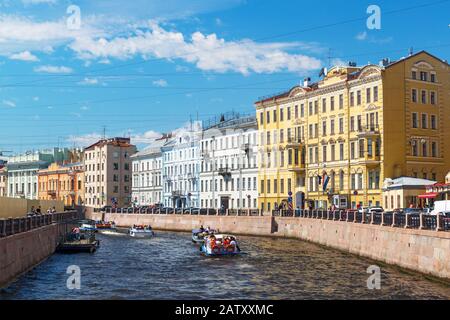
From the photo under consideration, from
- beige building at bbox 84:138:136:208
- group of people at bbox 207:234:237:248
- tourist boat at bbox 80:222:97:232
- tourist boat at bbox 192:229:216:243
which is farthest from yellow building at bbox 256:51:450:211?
beige building at bbox 84:138:136:208

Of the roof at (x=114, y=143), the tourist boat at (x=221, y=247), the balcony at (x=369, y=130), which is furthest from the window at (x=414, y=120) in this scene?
the roof at (x=114, y=143)

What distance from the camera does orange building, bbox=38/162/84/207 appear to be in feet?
487

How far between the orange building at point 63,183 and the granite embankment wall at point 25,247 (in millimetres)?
89150

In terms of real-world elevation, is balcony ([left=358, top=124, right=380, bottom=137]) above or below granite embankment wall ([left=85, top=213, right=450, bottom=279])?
above

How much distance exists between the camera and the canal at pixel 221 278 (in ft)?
109

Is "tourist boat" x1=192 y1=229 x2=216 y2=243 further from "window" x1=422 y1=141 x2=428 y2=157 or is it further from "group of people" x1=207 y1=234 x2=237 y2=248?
"window" x1=422 y1=141 x2=428 y2=157

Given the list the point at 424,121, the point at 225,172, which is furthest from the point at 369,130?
the point at 225,172

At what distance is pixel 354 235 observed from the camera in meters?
52.0

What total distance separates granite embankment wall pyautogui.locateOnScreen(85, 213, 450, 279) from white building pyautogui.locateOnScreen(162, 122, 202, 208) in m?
13.0

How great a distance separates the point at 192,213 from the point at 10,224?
2279 inches

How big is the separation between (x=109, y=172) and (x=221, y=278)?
101m

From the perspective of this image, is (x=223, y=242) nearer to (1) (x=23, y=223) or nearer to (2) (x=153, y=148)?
(1) (x=23, y=223)

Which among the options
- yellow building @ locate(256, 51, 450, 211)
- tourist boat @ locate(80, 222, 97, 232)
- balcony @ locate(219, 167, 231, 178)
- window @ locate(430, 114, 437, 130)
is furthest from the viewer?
balcony @ locate(219, 167, 231, 178)
